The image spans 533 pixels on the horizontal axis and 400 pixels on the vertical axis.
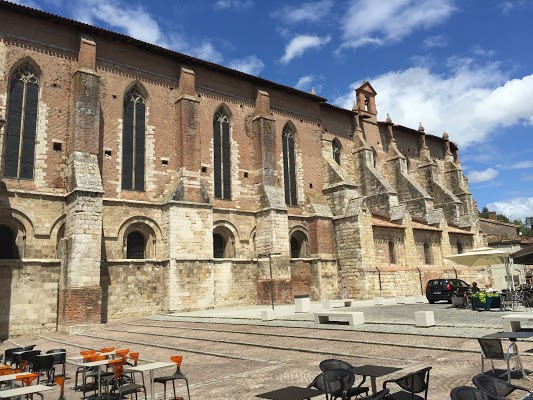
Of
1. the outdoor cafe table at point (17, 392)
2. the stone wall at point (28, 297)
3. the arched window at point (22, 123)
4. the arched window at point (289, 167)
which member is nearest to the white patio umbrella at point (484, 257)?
the arched window at point (289, 167)

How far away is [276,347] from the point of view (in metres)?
11.4

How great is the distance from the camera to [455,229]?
118ft

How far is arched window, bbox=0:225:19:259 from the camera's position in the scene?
1803 cm

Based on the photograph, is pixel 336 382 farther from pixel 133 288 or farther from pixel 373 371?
pixel 133 288

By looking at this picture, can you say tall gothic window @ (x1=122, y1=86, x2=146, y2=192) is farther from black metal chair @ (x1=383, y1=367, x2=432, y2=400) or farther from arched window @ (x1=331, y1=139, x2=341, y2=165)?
black metal chair @ (x1=383, y1=367, x2=432, y2=400)

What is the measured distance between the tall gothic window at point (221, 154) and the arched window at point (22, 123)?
9.59 m

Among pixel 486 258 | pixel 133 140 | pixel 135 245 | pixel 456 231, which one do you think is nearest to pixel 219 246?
pixel 135 245

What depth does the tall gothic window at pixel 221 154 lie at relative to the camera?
2520 cm

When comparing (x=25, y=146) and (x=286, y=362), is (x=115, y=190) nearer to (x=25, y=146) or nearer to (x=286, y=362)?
(x=25, y=146)

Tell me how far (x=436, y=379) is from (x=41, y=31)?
21617 millimetres

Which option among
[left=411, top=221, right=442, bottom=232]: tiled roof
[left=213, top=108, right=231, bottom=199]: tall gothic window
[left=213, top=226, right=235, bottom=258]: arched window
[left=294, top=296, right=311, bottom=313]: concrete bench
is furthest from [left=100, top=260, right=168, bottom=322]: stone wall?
[left=411, top=221, right=442, bottom=232]: tiled roof

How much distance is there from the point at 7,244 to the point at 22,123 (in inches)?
215

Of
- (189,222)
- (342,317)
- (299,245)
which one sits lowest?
(342,317)

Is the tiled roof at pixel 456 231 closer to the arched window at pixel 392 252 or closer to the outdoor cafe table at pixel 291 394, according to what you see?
the arched window at pixel 392 252
